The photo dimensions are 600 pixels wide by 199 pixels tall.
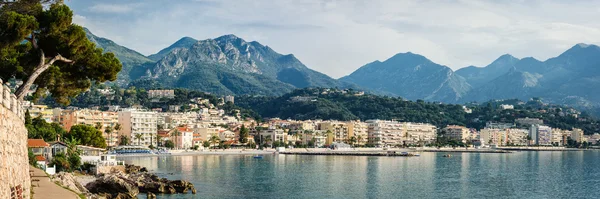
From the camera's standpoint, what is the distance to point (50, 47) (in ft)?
57.0

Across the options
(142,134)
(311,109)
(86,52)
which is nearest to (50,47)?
(86,52)

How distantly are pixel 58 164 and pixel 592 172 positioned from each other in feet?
161

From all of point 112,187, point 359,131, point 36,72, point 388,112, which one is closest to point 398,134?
point 359,131

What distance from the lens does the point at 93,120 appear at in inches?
3615

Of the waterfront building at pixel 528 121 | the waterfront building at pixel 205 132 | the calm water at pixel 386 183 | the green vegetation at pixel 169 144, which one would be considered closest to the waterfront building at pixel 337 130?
the waterfront building at pixel 205 132

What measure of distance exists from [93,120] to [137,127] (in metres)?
7.57

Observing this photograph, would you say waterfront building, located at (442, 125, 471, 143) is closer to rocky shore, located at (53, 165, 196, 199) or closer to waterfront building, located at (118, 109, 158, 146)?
waterfront building, located at (118, 109, 158, 146)

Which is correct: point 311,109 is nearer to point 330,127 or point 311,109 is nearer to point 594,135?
point 330,127

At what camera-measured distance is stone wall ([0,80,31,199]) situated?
10.7 metres

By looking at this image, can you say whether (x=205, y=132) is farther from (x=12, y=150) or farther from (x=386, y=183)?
(x=12, y=150)

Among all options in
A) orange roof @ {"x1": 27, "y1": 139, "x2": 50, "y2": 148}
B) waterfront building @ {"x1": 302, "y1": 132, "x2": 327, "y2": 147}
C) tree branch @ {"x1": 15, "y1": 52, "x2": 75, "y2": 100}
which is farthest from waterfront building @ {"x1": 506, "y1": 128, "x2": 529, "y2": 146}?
tree branch @ {"x1": 15, "y1": 52, "x2": 75, "y2": 100}

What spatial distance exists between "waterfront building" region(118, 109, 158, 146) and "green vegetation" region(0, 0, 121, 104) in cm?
7941

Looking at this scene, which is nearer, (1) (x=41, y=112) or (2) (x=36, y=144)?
(2) (x=36, y=144)

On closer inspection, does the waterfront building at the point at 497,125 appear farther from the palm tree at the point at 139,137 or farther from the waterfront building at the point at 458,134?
the palm tree at the point at 139,137
